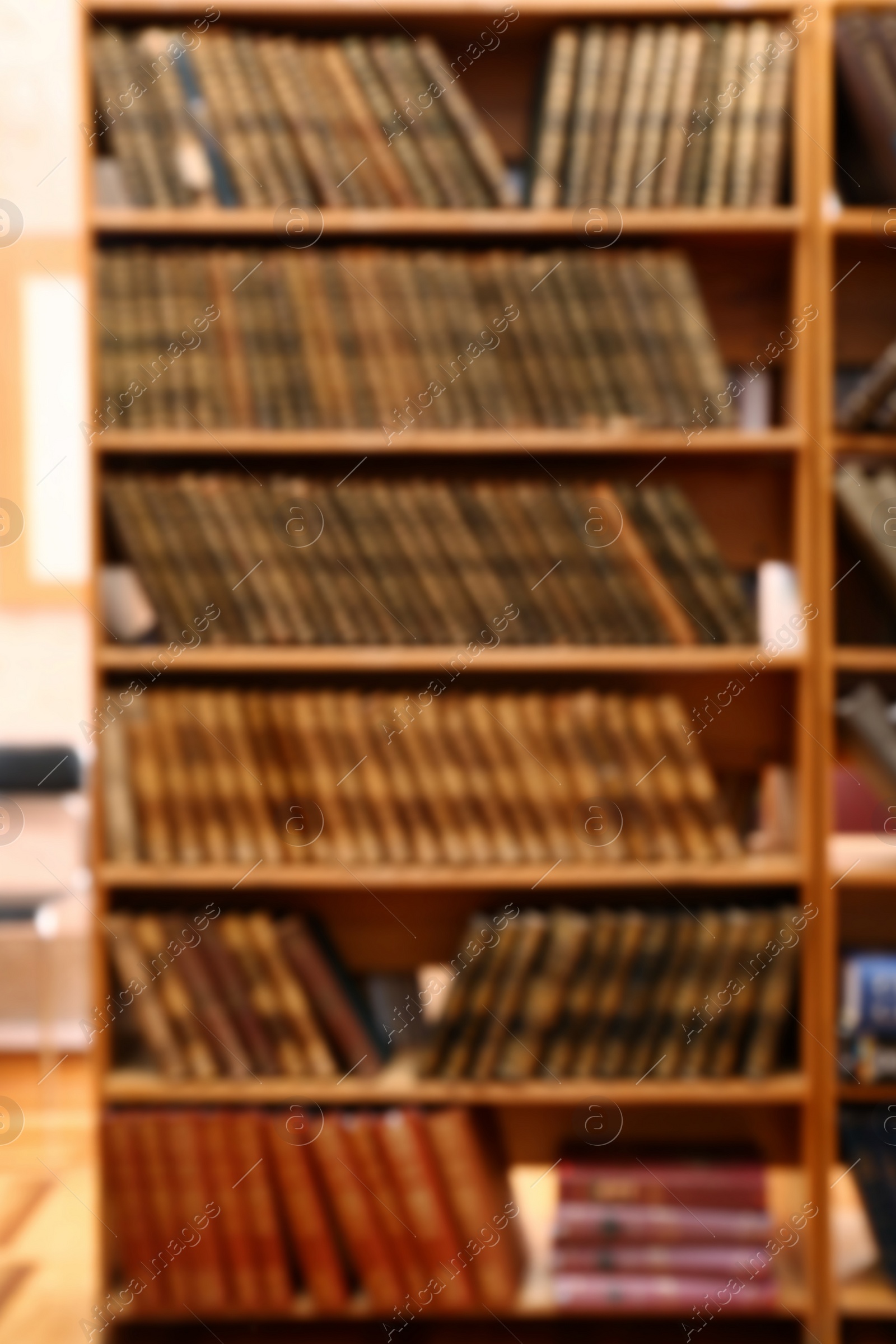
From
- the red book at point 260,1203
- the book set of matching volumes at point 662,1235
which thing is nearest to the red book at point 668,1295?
the book set of matching volumes at point 662,1235

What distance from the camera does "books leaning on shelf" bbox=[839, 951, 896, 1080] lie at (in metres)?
1.78

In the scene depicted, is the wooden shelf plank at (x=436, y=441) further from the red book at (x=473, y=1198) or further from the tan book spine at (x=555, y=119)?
the red book at (x=473, y=1198)

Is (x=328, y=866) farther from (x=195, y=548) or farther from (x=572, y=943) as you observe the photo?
(x=195, y=548)

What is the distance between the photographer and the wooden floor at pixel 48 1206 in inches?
76.2

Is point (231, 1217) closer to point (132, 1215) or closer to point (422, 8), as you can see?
point (132, 1215)

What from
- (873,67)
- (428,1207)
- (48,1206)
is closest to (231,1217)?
(428,1207)

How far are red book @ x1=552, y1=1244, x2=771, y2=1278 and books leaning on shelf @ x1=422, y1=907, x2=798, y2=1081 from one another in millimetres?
273

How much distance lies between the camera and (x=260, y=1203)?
1769 millimetres

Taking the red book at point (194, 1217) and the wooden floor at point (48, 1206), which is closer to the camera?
the red book at point (194, 1217)

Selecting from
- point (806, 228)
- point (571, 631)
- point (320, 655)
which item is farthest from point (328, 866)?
point (806, 228)

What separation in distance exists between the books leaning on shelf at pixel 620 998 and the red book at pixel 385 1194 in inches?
5.2

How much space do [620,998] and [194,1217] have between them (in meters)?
0.71

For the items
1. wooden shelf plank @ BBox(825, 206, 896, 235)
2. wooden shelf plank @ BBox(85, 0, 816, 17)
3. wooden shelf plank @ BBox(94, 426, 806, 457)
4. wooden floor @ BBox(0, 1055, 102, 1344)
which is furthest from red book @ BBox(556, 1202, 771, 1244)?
wooden shelf plank @ BBox(85, 0, 816, 17)

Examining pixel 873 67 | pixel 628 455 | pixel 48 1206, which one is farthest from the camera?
pixel 48 1206
